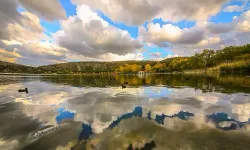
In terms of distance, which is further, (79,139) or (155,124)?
(155,124)

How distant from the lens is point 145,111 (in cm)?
1844

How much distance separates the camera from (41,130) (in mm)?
13180

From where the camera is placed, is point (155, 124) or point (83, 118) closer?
point (155, 124)

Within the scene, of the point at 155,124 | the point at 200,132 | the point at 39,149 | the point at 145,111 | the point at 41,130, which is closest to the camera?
the point at 39,149

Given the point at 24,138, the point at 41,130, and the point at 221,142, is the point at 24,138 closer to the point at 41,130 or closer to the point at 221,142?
the point at 41,130

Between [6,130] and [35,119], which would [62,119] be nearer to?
[35,119]

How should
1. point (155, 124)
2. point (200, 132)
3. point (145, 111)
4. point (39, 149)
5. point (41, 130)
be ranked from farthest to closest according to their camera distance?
1. point (145, 111)
2. point (155, 124)
3. point (41, 130)
4. point (200, 132)
5. point (39, 149)

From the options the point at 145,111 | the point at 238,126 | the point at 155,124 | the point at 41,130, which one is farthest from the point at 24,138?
the point at 238,126

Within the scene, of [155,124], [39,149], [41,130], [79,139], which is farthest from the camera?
[155,124]

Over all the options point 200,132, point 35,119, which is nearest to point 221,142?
point 200,132

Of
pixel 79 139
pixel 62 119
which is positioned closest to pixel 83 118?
pixel 62 119

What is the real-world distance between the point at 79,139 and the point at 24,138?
12.4 ft

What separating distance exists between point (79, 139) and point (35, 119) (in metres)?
7.39

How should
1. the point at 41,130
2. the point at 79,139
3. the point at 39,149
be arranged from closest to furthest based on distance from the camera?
the point at 39,149, the point at 79,139, the point at 41,130
